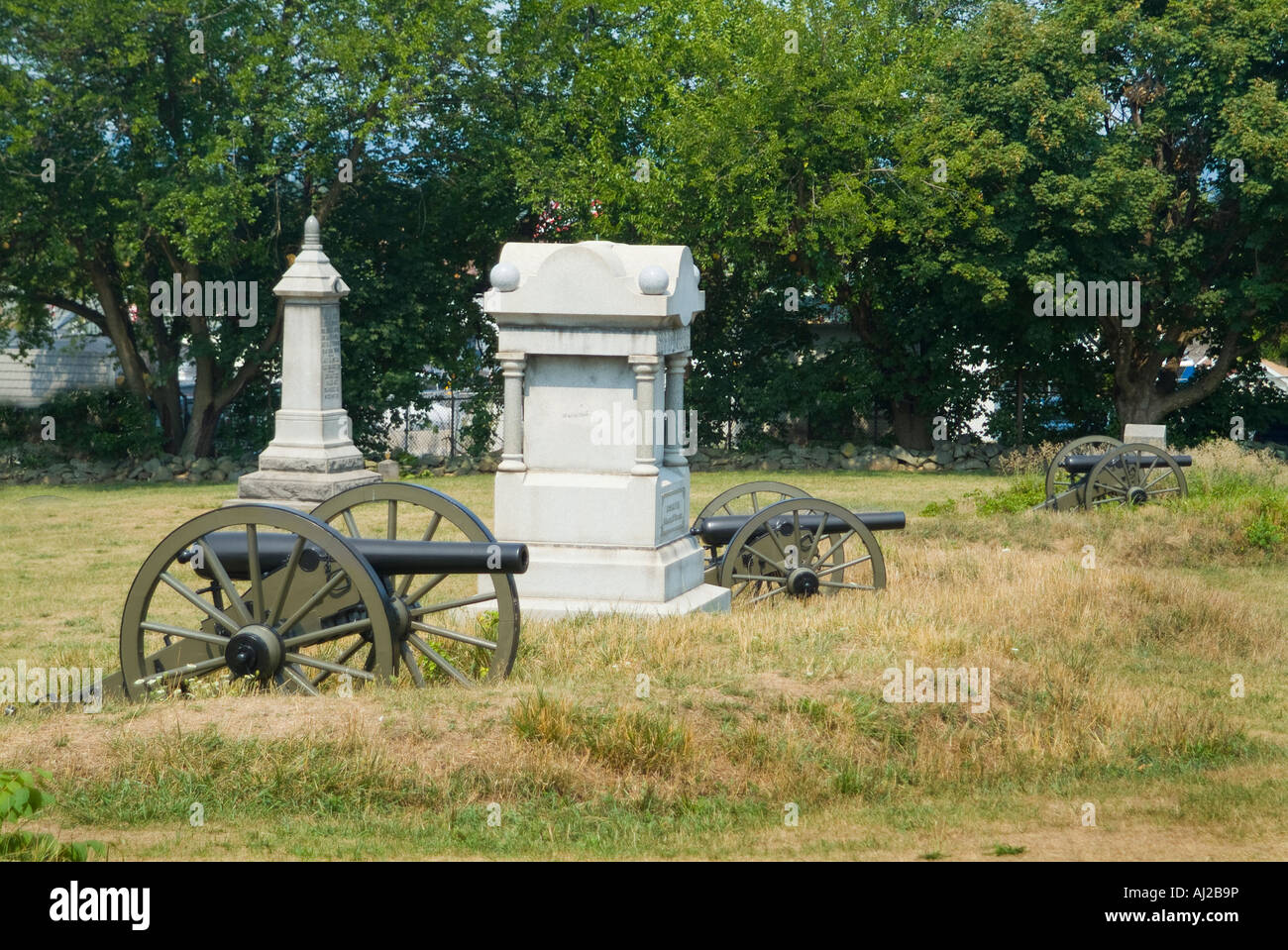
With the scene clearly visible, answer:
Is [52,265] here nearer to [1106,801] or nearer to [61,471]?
[61,471]

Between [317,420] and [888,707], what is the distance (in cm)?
1332

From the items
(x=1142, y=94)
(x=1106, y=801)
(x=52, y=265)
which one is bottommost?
(x=1106, y=801)

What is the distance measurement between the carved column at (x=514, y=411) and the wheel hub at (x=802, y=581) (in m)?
2.34

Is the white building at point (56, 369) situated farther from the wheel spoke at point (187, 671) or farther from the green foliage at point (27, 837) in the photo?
the green foliage at point (27, 837)

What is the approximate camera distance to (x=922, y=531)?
15.9 metres

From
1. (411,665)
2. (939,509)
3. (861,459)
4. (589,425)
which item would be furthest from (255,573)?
(861,459)

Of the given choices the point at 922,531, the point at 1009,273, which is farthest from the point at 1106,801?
the point at 1009,273

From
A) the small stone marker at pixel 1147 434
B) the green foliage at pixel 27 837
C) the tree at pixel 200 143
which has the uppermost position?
the tree at pixel 200 143

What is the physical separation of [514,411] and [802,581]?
270 centimetres

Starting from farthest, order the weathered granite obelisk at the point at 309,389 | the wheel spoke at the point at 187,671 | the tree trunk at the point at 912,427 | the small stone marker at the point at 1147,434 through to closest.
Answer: the tree trunk at the point at 912,427 → the small stone marker at the point at 1147,434 → the weathered granite obelisk at the point at 309,389 → the wheel spoke at the point at 187,671

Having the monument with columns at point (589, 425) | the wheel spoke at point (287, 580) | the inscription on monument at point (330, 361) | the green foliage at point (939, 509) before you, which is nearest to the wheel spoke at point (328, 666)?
the wheel spoke at point (287, 580)

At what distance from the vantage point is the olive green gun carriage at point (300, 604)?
7.63m

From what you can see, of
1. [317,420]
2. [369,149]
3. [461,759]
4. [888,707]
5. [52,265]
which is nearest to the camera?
[461,759]

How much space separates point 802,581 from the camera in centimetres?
1152
